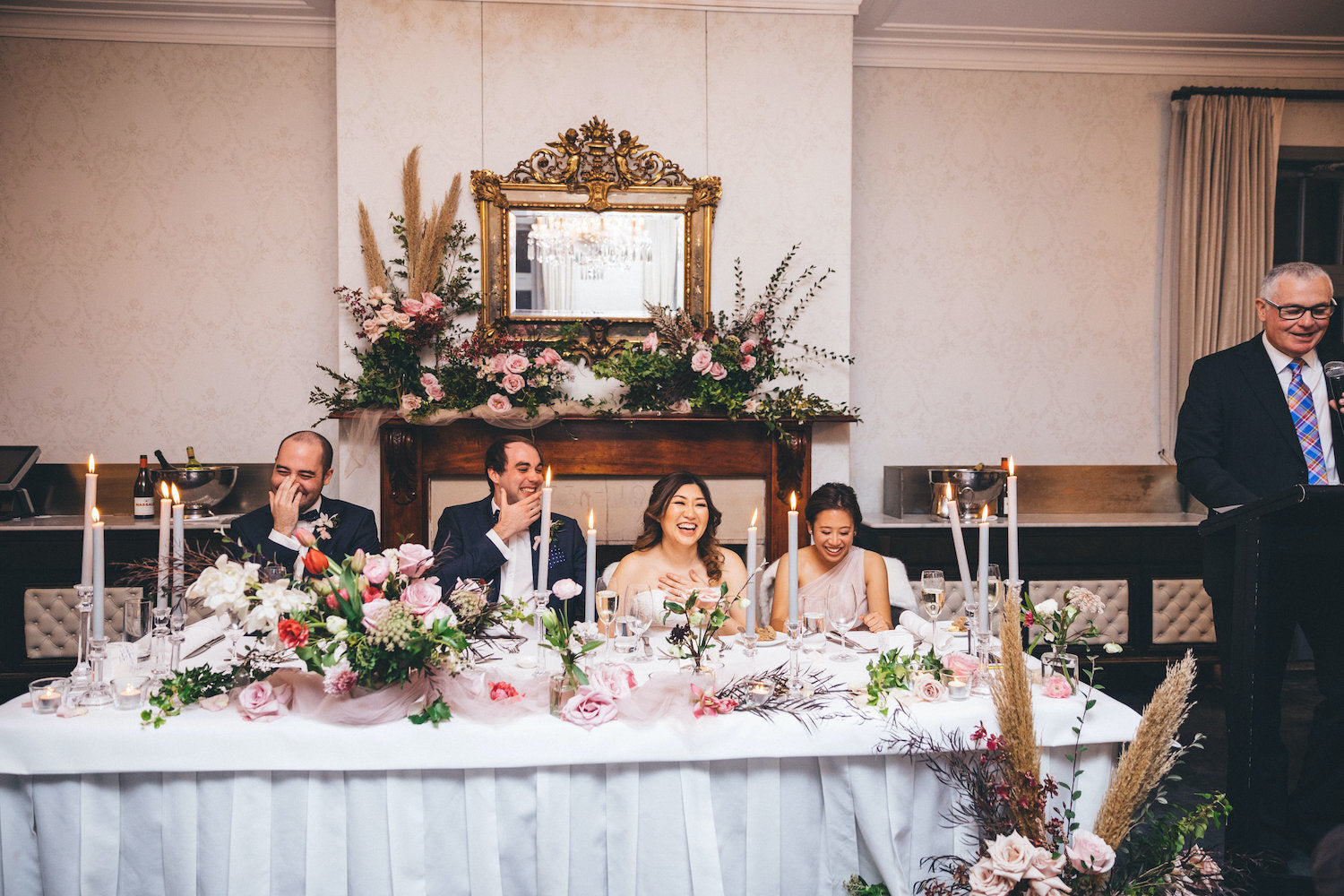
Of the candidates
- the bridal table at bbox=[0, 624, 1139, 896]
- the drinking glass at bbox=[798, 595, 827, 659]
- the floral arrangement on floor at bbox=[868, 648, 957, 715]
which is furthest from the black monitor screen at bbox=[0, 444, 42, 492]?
the floral arrangement on floor at bbox=[868, 648, 957, 715]

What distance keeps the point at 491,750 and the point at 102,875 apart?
2.77 ft

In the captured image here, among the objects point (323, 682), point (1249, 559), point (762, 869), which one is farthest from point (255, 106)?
point (1249, 559)

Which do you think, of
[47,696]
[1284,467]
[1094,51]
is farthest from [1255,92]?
[47,696]

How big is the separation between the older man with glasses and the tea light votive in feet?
5.06

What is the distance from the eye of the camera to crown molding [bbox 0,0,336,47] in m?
4.45

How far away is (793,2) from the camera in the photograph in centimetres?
430

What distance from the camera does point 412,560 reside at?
5.82 feet

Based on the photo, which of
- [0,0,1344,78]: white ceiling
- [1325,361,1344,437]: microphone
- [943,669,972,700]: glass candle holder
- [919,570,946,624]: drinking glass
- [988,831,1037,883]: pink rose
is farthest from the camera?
[0,0,1344,78]: white ceiling

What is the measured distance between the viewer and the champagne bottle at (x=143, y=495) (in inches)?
169

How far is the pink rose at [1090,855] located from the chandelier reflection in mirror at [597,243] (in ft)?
11.2

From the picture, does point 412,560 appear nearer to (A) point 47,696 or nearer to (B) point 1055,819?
(A) point 47,696

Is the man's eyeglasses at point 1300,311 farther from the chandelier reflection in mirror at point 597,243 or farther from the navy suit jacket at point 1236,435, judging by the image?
the chandelier reflection in mirror at point 597,243

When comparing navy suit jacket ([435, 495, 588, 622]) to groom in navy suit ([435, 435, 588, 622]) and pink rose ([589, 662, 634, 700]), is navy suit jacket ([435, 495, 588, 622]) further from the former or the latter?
pink rose ([589, 662, 634, 700])

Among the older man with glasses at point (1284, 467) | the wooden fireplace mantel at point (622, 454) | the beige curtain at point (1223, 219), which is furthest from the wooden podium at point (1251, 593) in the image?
the beige curtain at point (1223, 219)
